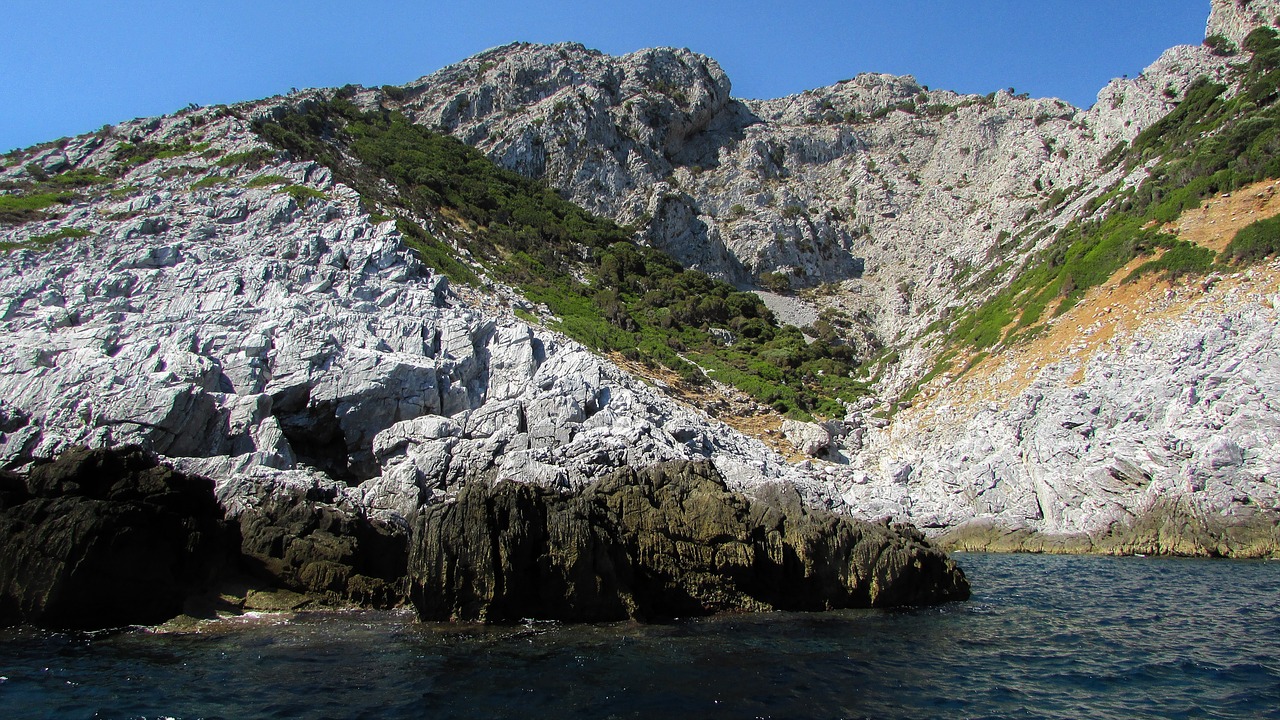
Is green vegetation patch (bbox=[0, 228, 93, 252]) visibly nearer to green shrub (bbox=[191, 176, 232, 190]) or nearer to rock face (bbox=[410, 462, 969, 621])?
green shrub (bbox=[191, 176, 232, 190])

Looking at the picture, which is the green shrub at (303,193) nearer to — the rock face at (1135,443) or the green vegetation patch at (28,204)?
the green vegetation patch at (28,204)

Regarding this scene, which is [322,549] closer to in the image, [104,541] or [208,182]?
[104,541]

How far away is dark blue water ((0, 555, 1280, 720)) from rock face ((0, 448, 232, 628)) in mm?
926

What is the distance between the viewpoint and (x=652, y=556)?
59.0ft

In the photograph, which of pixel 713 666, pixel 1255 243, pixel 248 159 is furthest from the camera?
pixel 248 159

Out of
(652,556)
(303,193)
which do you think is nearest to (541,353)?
(652,556)

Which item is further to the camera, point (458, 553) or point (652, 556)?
point (652, 556)

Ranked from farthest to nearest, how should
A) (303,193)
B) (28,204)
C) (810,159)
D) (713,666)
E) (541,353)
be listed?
(810,159), (303,193), (28,204), (541,353), (713,666)

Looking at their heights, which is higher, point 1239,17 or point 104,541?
point 1239,17

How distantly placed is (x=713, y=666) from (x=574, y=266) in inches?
1985

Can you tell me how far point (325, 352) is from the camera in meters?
26.8

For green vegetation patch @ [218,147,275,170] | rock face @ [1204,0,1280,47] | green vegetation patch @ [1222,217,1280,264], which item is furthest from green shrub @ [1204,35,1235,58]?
green vegetation patch @ [218,147,275,170]

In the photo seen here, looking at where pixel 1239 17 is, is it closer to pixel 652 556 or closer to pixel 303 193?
pixel 652 556

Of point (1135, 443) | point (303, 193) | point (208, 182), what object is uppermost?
point (208, 182)
